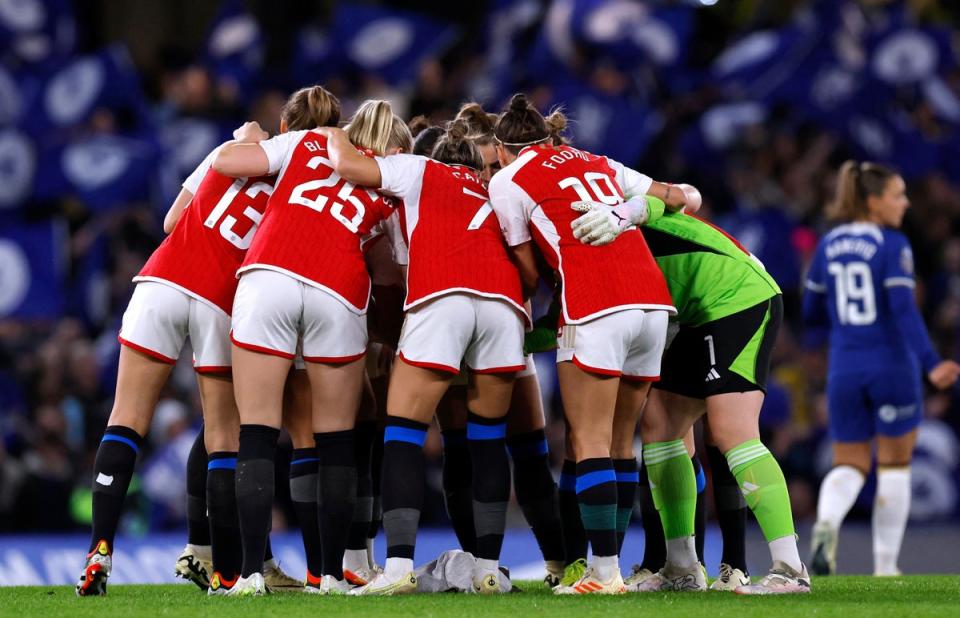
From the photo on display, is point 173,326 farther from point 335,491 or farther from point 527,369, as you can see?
point 527,369

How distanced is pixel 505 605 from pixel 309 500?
1.21 metres

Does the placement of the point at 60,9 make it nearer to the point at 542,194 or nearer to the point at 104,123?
the point at 104,123

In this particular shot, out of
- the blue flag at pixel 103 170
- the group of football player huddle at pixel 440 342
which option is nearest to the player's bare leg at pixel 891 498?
the group of football player huddle at pixel 440 342

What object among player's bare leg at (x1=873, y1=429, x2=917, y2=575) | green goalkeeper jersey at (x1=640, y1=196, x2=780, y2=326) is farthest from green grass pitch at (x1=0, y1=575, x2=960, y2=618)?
player's bare leg at (x1=873, y1=429, x2=917, y2=575)

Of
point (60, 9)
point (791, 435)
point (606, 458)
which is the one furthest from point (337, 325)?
point (60, 9)

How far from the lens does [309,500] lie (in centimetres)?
595

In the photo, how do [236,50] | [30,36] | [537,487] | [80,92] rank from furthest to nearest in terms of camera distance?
[236,50]
[30,36]
[80,92]
[537,487]

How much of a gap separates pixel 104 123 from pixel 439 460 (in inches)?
193

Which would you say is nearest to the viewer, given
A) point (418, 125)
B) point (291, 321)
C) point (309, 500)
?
point (291, 321)

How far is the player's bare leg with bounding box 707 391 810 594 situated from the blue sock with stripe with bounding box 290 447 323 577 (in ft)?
6.01

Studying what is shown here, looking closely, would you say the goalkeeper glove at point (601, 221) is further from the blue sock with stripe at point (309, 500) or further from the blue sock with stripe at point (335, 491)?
the blue sock with stripe at point (309, 500)

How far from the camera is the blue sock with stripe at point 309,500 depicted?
5.95m

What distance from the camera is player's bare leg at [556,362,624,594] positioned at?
5547mm

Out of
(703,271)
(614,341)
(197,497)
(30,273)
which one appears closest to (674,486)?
(614,341)
